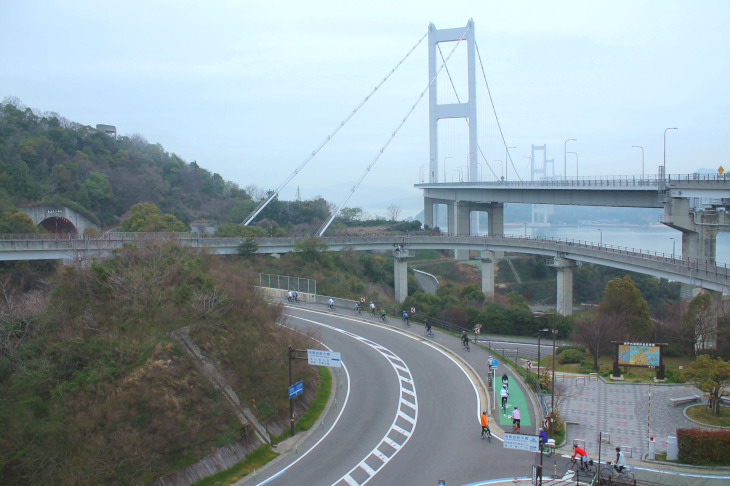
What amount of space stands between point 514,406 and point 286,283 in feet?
72.1

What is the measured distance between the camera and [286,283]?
124 ft

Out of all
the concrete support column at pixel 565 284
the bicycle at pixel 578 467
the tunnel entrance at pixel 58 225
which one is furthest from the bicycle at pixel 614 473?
the tunnel entrance at pixel 58 225

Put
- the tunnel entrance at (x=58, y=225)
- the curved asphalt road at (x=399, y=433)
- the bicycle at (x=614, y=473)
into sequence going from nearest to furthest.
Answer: the bicycle at (x=614, y=473), the curved asphalt road at (x=399, y=433), the tunnel entrance at (x=58, y=225)

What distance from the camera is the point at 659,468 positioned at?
14727 millimetres

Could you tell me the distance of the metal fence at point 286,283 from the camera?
37656 millimetres

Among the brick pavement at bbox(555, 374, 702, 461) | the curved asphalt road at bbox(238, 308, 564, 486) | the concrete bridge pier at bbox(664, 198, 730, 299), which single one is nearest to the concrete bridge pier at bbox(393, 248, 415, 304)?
the concrete bridge pier at bbox(664, 198, 730, 299)

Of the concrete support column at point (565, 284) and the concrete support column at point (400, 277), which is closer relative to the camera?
the concrete support column at point (565, 284)

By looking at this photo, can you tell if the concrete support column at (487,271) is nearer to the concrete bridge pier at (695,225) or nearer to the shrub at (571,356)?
the concrete bridge pier at (695,225)

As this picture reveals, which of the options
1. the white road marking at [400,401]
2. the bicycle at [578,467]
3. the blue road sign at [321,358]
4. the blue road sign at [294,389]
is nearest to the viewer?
the bicycle at [578,467]

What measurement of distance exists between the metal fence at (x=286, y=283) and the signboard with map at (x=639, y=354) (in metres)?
20.5

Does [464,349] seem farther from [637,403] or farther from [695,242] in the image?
[695,242]

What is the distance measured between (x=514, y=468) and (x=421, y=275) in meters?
47.2

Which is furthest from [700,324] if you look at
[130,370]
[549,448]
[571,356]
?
[130,370]

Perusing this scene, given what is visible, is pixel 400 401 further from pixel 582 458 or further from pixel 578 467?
pixel 582 458
